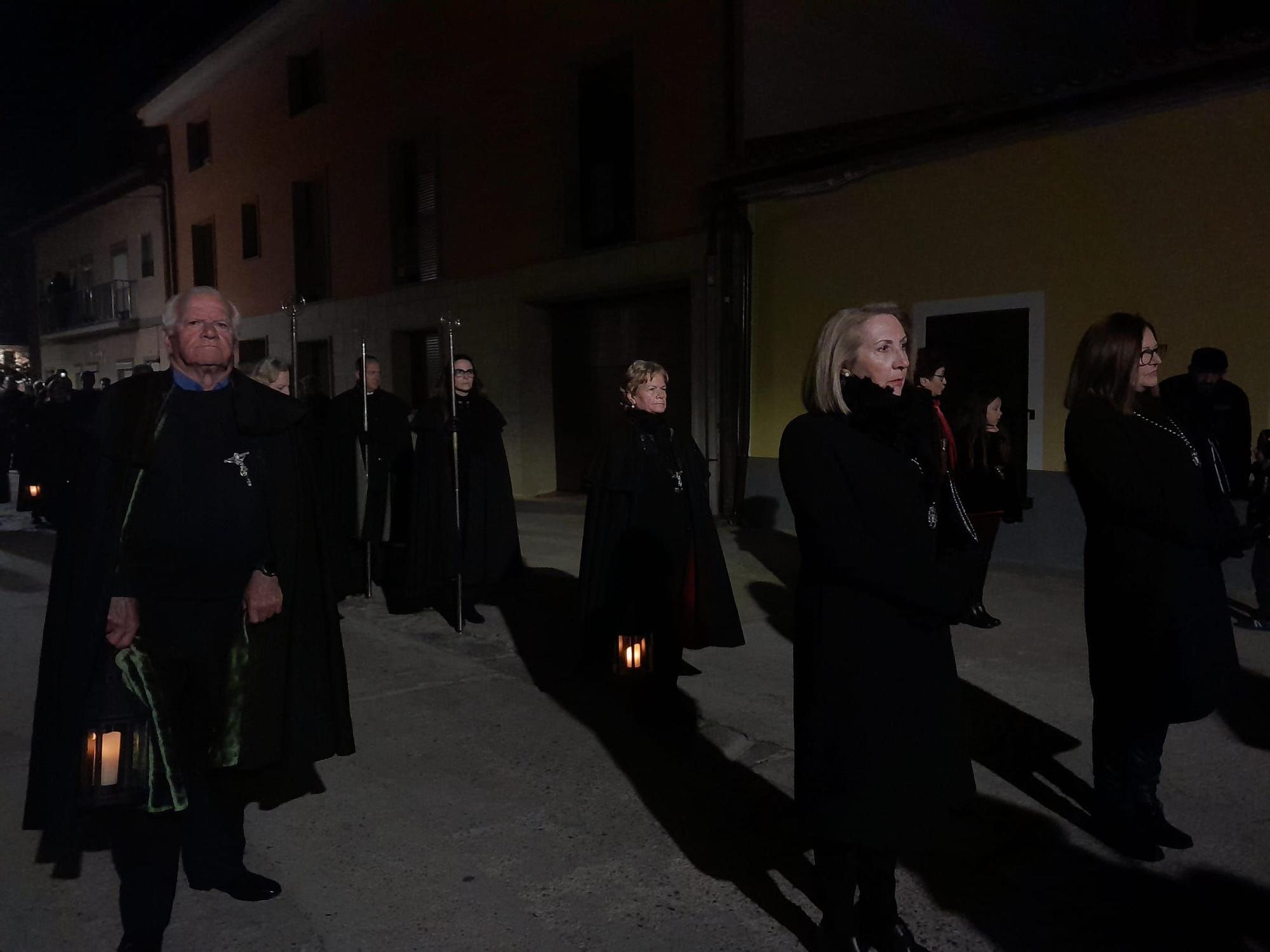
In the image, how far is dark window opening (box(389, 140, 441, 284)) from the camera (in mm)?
17359

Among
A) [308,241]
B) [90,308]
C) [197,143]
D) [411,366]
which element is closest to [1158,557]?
[411,366]

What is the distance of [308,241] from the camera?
20.3 m

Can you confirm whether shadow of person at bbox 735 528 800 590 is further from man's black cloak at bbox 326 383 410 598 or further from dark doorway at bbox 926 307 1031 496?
man's black cloak at bbox 326 383 410 598

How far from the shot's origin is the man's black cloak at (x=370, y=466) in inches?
320

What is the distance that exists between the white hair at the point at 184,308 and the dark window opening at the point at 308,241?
17.6 meters

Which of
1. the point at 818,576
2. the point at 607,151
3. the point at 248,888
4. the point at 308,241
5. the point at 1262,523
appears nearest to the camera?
the point at 818,576

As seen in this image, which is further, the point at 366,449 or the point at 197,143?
the point at 197,143

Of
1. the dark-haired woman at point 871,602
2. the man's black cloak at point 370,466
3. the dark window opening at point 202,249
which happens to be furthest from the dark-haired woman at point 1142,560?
the dark window opening at point 202,249

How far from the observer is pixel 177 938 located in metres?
3.06

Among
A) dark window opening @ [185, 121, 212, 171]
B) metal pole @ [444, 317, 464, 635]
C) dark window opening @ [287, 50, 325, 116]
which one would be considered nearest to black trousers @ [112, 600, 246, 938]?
metal pole @ [444, 317, 464, 635]

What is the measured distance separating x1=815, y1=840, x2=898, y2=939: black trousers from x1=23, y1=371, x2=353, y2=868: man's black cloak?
159cm

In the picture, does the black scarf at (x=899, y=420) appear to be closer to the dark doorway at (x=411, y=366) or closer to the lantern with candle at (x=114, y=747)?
the lantern with candle at (x=114, y=747)

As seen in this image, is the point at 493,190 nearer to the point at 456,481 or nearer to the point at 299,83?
the point at 299,83

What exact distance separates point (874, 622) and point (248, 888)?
214cm
